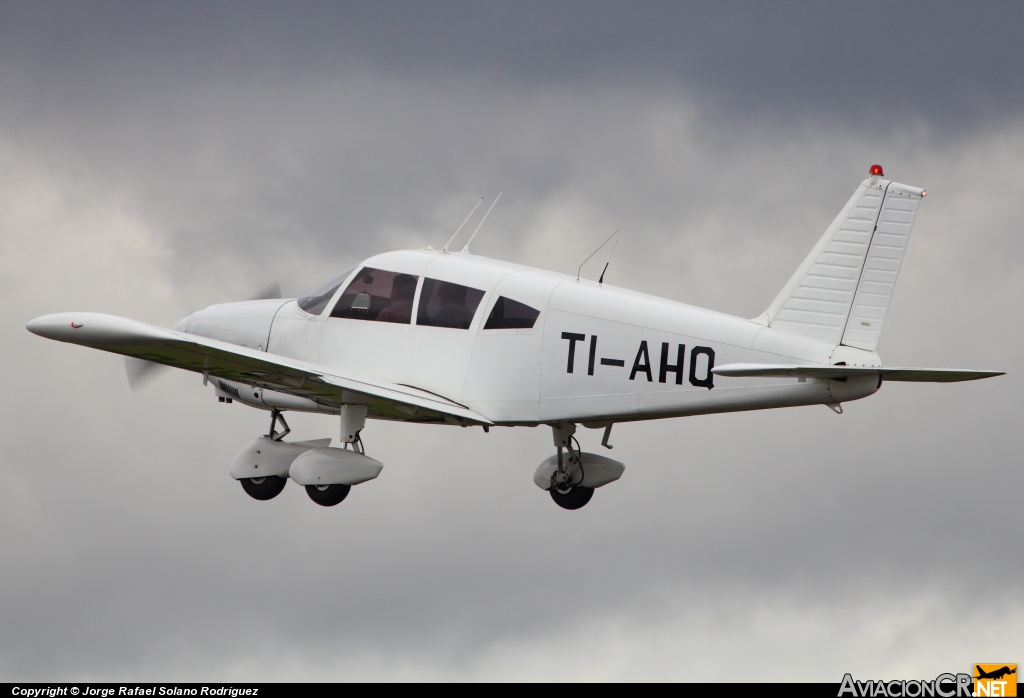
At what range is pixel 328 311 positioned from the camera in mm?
21562

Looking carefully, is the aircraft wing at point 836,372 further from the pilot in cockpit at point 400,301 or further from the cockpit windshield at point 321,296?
the cockpit windshield at point 321,296

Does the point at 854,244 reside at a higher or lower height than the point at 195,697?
higher

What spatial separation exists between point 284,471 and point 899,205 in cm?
909

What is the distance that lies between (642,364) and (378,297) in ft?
12.8

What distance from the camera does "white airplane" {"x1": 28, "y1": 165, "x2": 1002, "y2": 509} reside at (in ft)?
61.1

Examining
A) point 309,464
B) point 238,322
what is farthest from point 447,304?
point 238,322

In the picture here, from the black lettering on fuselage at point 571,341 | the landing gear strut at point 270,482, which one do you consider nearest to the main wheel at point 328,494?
the landing gear strut at point 270,482

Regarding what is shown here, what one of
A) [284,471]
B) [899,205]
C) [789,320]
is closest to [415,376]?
[284,471]

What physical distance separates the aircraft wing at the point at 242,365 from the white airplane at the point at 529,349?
26 mm

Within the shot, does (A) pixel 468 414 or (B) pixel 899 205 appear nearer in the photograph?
(B) pixel 899 205

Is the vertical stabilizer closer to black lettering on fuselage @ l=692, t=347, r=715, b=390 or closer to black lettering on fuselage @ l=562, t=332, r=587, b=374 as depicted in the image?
black lettering on fuselage @ l=692, t=347, r=715, b=390

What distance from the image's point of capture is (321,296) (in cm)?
2178

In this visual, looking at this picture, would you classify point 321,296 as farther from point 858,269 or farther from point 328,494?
point 858,269

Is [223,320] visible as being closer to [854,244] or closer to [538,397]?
[538,397]
